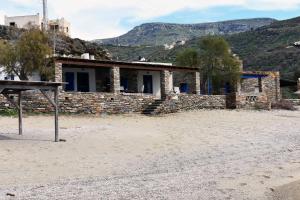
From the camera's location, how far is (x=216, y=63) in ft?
140

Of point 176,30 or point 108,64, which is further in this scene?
point 176,30

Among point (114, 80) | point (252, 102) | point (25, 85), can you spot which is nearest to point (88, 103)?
point (114, 80)

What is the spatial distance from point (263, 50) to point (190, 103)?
51.2 metres

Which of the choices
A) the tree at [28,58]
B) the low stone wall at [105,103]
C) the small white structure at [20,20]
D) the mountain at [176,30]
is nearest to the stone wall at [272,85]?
the low stone wall at [105,103]

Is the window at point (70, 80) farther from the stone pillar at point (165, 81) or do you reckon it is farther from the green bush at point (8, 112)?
the green bush at point (8, 112)

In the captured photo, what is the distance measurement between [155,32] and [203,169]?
544 ft

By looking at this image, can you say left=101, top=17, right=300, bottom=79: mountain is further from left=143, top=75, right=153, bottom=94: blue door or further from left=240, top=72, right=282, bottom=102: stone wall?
left=143, top=75, right=153, bottom=94: blue door

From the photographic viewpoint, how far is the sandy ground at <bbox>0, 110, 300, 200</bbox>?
12352 mm

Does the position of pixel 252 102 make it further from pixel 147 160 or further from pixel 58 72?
pixel 147 160

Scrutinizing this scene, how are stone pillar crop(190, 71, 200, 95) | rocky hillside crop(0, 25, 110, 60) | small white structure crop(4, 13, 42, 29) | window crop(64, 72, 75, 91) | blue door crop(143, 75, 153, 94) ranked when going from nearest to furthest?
window crop(64, 72, 75, 91) < stone pillar crop(190, 71, 200, 95) < blue door crop(143, 75, 153, 94) < rocky hillside crop(0, 25, 110, 60) < small white structure crop(4, 13, 42, 29)

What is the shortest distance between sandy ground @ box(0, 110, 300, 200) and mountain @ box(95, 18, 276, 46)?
138340mm

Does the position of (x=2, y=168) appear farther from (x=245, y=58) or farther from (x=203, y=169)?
(x=245, y=58)

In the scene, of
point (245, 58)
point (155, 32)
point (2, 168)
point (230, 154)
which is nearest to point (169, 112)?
point (230, 154)

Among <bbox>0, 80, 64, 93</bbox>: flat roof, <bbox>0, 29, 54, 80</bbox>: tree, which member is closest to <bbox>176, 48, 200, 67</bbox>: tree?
<bbox>0, 29, 54, 80</bbox>: tree
